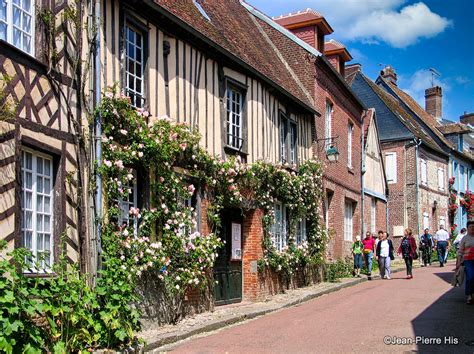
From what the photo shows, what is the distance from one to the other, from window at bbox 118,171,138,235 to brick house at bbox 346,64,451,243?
21824mm

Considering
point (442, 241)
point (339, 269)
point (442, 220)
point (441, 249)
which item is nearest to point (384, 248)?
point (339, 269)

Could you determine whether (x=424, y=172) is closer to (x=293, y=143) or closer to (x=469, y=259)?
(x=293, y=143)

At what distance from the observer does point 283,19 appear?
19766 mm

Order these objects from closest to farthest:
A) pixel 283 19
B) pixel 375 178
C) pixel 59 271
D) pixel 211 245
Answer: pixel 59 271 → pixel 211 245 → pixel 283 19 → pixel 375 178

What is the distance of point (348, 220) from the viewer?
2138cm

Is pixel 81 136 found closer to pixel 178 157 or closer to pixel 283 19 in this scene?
pixel 178 157

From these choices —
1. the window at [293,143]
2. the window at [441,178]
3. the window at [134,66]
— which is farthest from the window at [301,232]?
the window at [441,178]

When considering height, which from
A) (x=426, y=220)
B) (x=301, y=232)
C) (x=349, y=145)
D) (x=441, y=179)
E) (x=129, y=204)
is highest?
(x=349, y=145)

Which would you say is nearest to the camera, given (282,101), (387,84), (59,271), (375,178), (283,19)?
(59,271)

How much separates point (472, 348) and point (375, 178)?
1843 centimetres

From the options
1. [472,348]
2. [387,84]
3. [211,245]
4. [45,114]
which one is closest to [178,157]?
[211,245]

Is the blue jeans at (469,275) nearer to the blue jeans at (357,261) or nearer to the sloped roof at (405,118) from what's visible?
the blue jeans at (357,261)

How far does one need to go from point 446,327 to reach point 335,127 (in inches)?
449

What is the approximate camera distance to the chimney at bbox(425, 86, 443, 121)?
127ft
